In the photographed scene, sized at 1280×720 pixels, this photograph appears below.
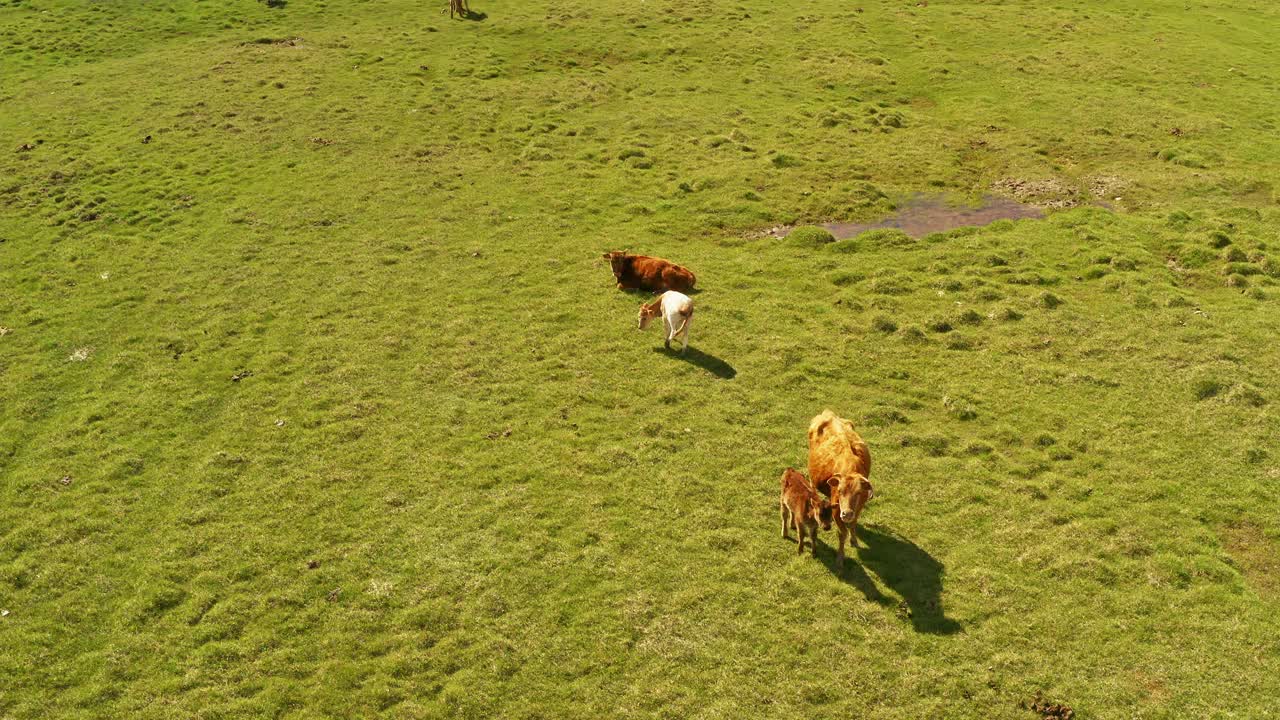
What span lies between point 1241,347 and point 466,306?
64.7 feet

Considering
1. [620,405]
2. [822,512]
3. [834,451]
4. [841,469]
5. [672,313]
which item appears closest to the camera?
[822,512]

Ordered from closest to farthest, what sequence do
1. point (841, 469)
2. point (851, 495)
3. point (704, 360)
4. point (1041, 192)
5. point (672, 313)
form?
point (851, 495), point (841, 469), point (672, 313), point (704, 360), point (1041, 192)

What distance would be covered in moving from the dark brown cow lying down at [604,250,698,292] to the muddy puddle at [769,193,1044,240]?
5.64 metres

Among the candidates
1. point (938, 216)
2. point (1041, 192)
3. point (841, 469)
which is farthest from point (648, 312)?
point (1041, 192)

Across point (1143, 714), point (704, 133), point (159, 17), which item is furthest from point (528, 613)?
point (159, 17)

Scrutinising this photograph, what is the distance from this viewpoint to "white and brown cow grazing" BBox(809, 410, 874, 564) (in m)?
→ 11.8

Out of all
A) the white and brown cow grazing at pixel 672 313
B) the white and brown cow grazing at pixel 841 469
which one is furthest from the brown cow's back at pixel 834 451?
the white and brown cow grazing at pixel 672 313

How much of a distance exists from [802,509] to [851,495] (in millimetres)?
915

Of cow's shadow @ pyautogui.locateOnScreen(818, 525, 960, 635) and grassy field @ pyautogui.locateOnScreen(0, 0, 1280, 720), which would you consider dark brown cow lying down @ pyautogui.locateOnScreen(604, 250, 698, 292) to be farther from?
cow's shadow @ pyautogui.locateOnScreen(818, 525, 960, 635)

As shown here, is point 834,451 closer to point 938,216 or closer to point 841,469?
point 841,469

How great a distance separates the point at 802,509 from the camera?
12.3 meters

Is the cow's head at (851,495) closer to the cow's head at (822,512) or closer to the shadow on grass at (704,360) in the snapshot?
the cow's head at (822,512)

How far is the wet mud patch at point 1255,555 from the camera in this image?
1191 centimetres

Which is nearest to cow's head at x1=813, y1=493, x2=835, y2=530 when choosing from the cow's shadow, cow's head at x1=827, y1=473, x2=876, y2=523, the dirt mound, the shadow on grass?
cow's head at x1=827, y1=473, x2=876, y2=523
